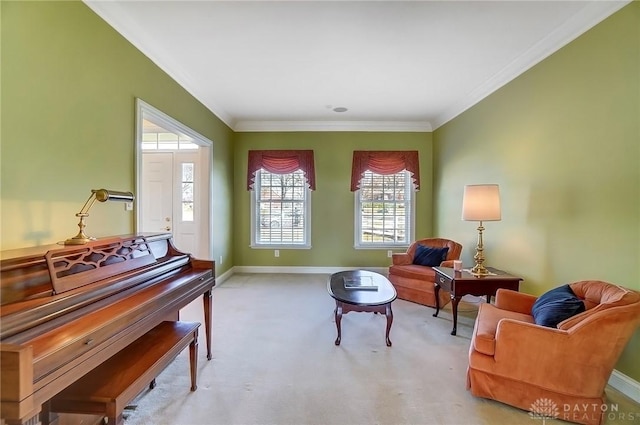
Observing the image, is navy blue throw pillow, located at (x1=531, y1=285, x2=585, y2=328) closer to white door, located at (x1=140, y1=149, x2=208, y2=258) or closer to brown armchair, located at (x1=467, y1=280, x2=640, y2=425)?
brown armchair, located at (x1=467, y1=280, x2=640, y2=425)

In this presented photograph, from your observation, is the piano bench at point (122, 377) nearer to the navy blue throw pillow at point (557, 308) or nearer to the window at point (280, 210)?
the navy blue throw pillow at point (557, 308)

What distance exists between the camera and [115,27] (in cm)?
224

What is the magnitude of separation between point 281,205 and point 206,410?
12.7 ft

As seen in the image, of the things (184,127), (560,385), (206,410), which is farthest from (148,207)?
(560,385)

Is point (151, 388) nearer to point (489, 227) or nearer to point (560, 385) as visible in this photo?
point (560, 385)

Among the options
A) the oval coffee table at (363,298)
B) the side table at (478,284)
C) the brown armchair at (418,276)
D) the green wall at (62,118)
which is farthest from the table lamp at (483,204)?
the green wall at (62,118)

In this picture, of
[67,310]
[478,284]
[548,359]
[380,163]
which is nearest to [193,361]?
[67,310]

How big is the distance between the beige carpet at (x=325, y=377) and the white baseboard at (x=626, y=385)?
7 centimetres

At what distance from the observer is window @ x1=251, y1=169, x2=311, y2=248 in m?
5.36

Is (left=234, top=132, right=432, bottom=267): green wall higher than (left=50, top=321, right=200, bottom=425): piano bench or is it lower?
higher

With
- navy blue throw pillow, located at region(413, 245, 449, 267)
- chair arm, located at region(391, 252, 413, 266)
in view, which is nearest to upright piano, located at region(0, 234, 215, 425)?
chair arm, located at region(391, 252, 413, 266)

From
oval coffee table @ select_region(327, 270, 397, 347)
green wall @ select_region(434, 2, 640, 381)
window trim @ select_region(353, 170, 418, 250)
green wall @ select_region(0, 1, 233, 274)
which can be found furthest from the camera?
window trim @ select_region(353, 170, 418, 250)

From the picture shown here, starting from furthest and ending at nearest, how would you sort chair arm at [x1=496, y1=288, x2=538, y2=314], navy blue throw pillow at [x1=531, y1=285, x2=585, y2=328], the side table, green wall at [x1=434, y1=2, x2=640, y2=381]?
the side table → chair arm at [x1=496, y1=288, x2=538, y2=314] → green wall at [x1=434, y1=2, x2=640, y2=381] → navy blue throw pillow at [x1=531, y1=285, x2=585, y2=328]

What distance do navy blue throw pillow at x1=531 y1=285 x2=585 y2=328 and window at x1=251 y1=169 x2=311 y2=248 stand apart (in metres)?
3.76
